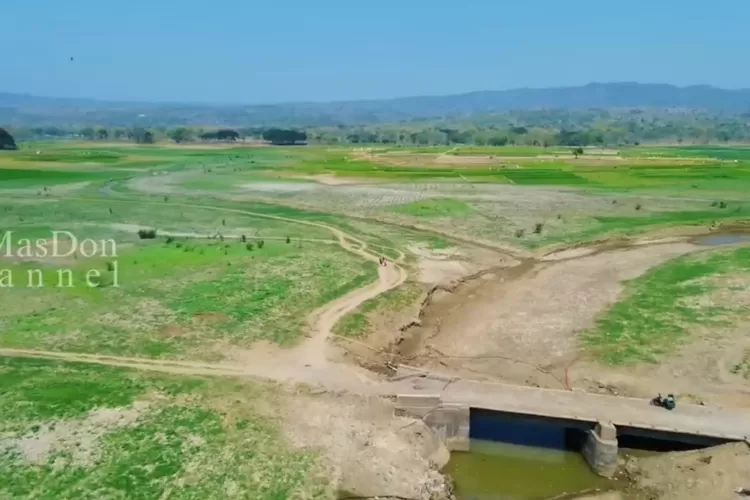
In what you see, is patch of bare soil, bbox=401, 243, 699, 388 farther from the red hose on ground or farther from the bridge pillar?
the bridge pillar

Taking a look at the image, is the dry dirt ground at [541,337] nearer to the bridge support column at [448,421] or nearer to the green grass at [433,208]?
the bridge support column at [448,421]

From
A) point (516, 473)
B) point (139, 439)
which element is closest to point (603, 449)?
point (516, 473)

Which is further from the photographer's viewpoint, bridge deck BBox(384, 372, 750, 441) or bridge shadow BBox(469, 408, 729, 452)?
bridge deck BBox(384, 372, 750, 441)

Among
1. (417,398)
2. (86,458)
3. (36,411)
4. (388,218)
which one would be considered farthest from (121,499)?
(388,218)

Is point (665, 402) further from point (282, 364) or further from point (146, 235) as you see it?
point (146, 235)

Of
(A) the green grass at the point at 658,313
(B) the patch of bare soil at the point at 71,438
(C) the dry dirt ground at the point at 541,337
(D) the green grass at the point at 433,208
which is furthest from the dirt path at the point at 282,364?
(D) the green grass at the point at 433,208

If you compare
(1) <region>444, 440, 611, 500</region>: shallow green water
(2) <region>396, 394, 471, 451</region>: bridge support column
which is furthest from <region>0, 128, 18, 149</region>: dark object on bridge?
A: (1) <region>444, 440, 611, 500</region>: shallow green water

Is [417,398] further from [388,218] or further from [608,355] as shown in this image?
[388,218]
